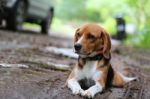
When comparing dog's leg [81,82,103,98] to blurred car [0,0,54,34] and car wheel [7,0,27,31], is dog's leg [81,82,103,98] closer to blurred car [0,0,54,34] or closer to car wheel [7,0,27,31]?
blurred car [0,0,54,34]

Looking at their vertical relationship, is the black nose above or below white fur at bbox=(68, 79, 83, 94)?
above

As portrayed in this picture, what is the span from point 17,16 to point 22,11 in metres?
0.50

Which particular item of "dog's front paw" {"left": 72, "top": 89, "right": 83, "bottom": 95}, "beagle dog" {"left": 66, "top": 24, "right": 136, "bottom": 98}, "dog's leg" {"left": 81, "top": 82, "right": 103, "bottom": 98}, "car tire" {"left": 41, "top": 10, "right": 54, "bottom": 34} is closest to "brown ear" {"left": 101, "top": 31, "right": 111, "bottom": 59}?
"beagle dog" {"left": 66, "top": 24, "right": 136, "bottom": 98}

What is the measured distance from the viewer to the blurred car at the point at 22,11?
1661 cm

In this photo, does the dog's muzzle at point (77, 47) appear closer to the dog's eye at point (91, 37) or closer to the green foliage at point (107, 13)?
the dog's eye at point (91, 37)

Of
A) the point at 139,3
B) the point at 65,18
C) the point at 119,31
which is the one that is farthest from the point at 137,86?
the point at 65,18

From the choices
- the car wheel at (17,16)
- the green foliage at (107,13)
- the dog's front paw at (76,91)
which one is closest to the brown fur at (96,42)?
the dog's front paw at (76,91)

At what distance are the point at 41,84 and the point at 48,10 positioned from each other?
1467 centimetres

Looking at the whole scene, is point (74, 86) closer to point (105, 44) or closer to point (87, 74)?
point (87, 74)

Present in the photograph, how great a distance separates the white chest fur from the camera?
20.5 ft

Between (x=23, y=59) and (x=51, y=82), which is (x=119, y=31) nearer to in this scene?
(x=23, y=59)

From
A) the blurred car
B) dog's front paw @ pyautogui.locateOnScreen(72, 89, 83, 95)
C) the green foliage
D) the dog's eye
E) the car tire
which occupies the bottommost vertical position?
the green foliage

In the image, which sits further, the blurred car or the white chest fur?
the blurred car

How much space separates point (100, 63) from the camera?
632cm
